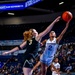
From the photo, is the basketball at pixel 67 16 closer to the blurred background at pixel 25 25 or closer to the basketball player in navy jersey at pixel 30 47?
the basketball player in navy jersey at pixel 30 47

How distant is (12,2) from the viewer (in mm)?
17000

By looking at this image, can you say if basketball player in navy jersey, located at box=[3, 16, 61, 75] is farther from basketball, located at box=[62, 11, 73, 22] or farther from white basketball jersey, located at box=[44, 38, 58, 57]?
white basketball jersey, located at box=[44, 38, 58, 57]

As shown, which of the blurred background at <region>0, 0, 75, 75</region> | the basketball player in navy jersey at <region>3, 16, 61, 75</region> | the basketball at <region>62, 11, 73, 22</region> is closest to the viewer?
the basketball player in navy jersey at <region>3, 16, 61, 75</region>

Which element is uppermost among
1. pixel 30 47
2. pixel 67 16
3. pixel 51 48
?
pixel 67 16

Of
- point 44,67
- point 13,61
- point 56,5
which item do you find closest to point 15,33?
point 13,61

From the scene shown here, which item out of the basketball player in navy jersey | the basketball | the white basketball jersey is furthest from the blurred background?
the basketball player in navy jersey

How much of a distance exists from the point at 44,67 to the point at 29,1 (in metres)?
10.0

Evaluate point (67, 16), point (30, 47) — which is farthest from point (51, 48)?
point (30, 47)

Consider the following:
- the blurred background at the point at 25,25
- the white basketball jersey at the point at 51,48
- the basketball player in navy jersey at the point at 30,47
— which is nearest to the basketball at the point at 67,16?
the white basketball jersey at the point at 51,48

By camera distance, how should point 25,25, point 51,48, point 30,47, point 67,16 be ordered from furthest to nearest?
point 25,25, point 51,48, point 67,16, point 30,47

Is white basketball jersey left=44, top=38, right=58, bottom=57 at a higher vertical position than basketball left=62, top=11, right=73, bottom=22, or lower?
lower

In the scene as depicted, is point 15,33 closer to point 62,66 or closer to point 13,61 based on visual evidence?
point 13,61

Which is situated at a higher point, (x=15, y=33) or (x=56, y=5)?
(x=56, y=5)

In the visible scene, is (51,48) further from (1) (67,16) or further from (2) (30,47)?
(2) (30,47)
